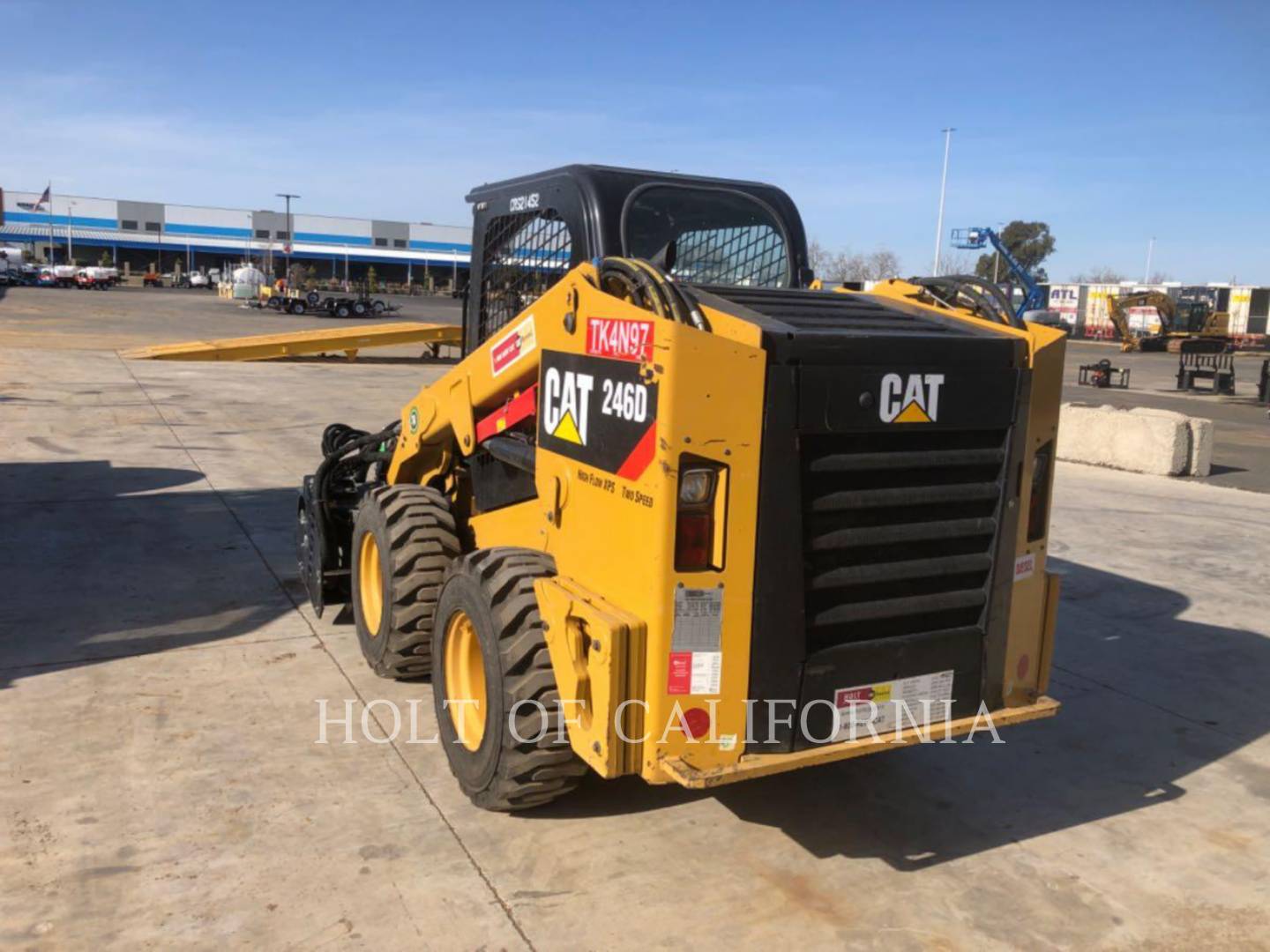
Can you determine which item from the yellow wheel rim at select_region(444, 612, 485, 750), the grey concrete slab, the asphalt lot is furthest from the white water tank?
the yellow wheel rim at select_region(444, 612, 485, 750)

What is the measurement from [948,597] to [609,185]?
7.03 feet

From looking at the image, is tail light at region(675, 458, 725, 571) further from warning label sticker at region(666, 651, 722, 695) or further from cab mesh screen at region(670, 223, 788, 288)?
cab mesh screen at region(670, 223, 788, 288)

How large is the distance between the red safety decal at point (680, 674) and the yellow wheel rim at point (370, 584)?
264 centimetres

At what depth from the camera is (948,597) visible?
12.2ft

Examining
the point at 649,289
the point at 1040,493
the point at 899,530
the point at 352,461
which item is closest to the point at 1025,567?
the point at 1040,493

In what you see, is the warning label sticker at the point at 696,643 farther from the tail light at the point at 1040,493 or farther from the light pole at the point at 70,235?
the light pole at the point at 70,235

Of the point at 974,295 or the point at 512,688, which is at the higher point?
the point at 974,295

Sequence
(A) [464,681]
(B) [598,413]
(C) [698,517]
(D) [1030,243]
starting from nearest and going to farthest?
(C) [698,517] < (B) [598,413] < (A) [464,681] < (D) [1030,243]

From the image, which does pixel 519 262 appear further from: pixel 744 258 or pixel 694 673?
pixel 694 673

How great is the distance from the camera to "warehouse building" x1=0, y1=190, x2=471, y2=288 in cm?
9350

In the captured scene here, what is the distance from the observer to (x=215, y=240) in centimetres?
10038

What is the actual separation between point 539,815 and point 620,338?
74.1 inches

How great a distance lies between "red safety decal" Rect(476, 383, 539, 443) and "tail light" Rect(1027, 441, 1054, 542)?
6.22 feet

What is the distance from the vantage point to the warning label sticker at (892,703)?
3547 mm
